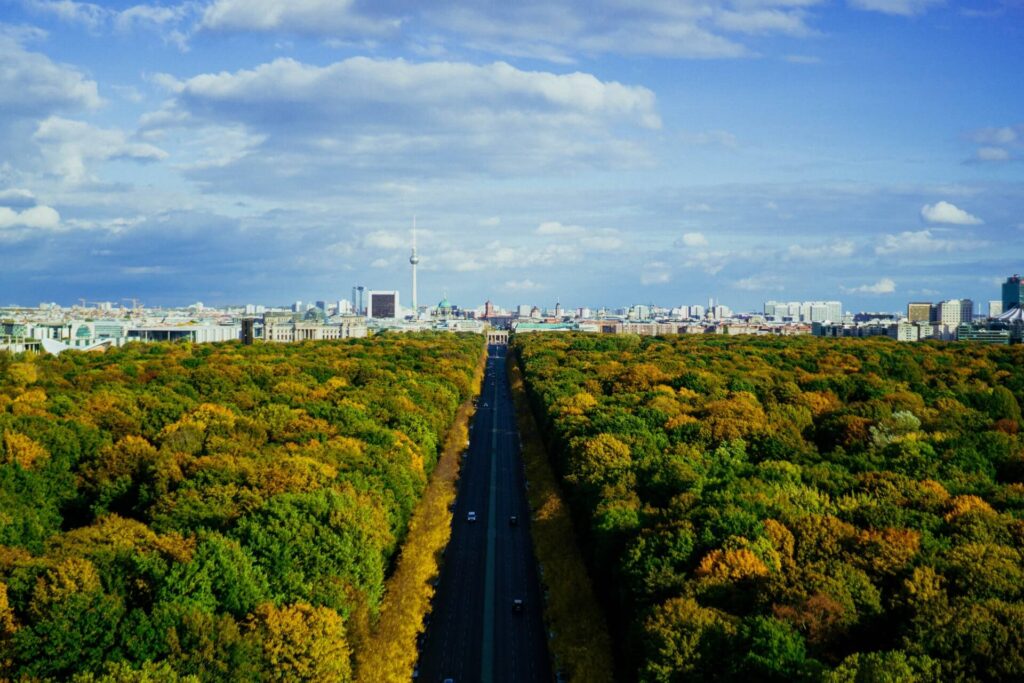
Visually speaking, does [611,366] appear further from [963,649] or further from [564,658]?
[963,649]

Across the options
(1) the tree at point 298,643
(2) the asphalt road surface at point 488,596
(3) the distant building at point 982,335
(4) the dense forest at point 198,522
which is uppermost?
(3) the distant building at point 982,335

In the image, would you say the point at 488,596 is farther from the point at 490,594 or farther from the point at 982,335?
the point at 982,335

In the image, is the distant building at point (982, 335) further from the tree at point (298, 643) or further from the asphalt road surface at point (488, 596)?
the tree at point (298, 643)

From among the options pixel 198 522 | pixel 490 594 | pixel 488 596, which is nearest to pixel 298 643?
pixel 198 522

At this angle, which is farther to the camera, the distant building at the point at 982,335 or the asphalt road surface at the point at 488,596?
the distant building at the point at 982,335

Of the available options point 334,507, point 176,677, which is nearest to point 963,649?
point 176,677

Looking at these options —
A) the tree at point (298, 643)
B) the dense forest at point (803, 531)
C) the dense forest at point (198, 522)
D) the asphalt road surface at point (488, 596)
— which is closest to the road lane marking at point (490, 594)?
the asphalt road surface at point (488, 596)
